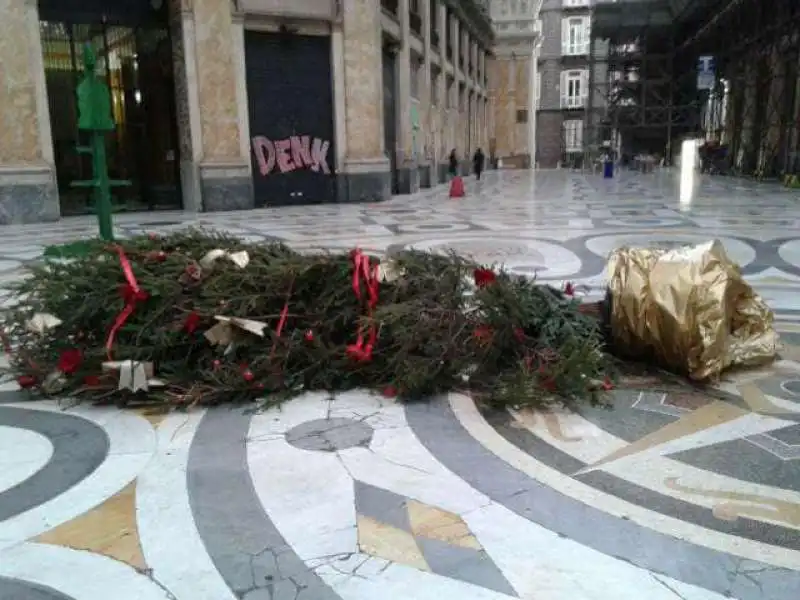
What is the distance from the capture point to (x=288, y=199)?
A: 1659cm

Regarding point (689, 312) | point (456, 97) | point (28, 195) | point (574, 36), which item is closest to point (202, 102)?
point (28, 195)

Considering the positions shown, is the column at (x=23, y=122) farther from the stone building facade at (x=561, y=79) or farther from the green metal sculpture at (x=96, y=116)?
the stone building facade at (x=561, y=79)

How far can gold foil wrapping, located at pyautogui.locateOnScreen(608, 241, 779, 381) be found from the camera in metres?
3.44

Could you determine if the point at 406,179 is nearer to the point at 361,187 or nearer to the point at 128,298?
the point at 361,187

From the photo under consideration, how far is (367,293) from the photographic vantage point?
12.0ft

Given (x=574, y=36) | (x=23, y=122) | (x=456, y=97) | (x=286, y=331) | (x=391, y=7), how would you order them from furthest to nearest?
(x=574, y=36) → (x=456, y=97) → (x=391, y=7) → (x=23, y=122) → (x=286, y=331)

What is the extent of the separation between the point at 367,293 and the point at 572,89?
52.6m

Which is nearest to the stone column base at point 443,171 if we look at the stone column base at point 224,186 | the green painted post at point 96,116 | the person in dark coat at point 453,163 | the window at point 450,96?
the person in dark coat at point 453,163

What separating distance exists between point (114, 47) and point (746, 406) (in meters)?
15.5

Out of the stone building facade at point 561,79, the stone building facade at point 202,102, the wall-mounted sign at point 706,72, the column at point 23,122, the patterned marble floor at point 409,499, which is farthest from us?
the stone building facade at point 561,79

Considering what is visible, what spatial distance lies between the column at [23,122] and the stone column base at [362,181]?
6619 mm

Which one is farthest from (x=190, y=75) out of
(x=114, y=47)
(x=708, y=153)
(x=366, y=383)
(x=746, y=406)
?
(x=708, y=153)

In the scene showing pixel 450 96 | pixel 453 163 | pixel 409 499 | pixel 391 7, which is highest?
pixel 391 7

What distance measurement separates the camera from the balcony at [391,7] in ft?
59.8
